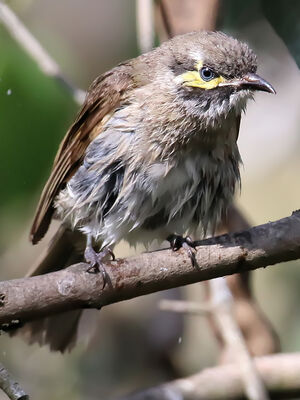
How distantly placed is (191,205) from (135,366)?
2.20m

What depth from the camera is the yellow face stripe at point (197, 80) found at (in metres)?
4.49

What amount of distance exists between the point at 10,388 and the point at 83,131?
1854mm

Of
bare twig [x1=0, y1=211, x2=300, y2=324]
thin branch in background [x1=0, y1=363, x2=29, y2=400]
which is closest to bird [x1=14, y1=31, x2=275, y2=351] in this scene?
bare twig [x1=0, y1=211, x2=300, y2=324]

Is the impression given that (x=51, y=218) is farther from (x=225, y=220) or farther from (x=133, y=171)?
(x=225, y=220)

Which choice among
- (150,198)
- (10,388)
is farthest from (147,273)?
(10,388)

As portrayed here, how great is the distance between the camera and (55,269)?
5418 mm

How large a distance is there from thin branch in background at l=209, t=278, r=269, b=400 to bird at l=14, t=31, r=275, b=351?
0.56 metres

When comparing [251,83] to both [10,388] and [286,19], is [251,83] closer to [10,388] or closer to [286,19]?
[286,19]

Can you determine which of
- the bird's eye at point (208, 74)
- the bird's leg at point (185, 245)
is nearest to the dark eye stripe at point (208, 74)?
the bird's eye at point (208, 74)

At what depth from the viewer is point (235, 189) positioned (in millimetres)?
4961

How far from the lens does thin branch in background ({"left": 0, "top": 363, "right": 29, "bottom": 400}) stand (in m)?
3.41

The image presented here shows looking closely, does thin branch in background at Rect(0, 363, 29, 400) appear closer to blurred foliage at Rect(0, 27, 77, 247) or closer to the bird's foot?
the bird's foot

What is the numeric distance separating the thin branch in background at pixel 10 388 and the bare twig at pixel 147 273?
300 mm

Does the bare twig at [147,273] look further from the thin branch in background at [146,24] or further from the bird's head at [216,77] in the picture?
the thin branch in background at [146,24]
